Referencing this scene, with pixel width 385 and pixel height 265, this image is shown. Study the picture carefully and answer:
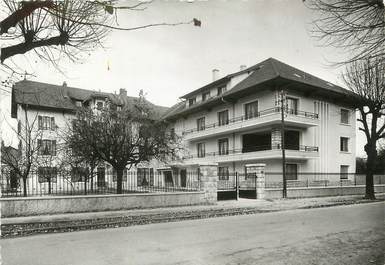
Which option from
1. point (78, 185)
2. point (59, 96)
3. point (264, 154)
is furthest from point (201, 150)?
point (78, 185)

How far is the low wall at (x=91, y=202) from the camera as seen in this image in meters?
12.1

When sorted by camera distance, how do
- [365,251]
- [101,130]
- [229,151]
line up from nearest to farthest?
1. [365,251]
2. [101,130]
3. [229,151]

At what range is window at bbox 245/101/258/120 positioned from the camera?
28.8 metres

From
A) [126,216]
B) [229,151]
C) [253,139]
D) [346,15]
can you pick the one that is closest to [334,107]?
[253,139]

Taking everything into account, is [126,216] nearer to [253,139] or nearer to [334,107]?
[253,139]

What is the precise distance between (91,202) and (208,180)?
573 cm

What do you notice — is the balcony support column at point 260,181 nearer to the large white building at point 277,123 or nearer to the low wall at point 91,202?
the low wall at point 91,202

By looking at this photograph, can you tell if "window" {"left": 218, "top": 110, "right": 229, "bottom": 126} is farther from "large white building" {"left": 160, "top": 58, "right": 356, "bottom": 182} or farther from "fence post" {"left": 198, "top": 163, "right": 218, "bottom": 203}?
"fence post" {"left": 198, "top": 163, "right": 218, "bottom": 203}

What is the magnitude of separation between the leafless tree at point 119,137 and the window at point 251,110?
463 inches

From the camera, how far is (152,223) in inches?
430

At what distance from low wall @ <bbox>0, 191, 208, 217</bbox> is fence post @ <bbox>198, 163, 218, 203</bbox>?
28 cm

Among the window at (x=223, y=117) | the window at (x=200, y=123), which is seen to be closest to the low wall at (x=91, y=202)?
the window at (x=223, y=117)

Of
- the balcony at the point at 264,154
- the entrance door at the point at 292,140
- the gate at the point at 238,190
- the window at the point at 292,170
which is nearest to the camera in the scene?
the gate at the point at 238,190

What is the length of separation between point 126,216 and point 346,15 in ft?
31.4
